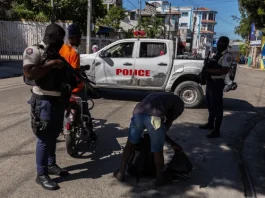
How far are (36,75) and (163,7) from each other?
236 ft

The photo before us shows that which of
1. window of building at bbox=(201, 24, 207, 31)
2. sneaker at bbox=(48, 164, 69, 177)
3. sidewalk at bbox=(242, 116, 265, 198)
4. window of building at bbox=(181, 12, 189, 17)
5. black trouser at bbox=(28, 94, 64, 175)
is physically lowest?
sidewalk at bbox=(242, 116, 265, 198)

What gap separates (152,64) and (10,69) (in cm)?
834

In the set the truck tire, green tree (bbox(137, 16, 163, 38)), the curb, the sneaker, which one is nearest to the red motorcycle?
the sneaker

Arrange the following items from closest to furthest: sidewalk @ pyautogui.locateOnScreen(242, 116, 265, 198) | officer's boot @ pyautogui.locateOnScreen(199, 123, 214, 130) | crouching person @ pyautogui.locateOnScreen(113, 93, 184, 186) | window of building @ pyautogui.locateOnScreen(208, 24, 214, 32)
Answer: crouching person @ pyautogui.locateOnScreen(113, 93, 184, 186), sidewalk @ pyautogui.locateOnScreen(242, 116, 265, 198), officer's boot @ pyautogui.locateOnScreen(199, 123, 214, 130), window of building @ pyautogui.locateOnScreen(208, 24, 214, 32)

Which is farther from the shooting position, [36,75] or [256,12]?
[256,12]

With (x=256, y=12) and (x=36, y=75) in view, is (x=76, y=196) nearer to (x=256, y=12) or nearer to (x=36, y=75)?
(x=36, y=75)

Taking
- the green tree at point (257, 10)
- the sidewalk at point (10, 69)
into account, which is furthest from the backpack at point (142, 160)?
the green tree at point (257, 10)

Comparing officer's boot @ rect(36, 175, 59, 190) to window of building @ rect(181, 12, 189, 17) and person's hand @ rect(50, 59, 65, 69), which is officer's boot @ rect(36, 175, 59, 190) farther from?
window of building @ rect(181, 12, 189, 17)

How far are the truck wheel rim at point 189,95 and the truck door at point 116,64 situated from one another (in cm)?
144

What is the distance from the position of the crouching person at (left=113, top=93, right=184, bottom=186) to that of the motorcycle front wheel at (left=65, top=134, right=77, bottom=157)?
0.95 metres

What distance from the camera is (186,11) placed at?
80312 millimetres

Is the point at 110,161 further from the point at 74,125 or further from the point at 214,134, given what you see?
the point at 214,134

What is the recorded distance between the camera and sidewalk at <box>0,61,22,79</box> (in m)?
12.1

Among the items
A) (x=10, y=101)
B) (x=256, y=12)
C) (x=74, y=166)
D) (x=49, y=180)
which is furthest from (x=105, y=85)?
(x=256, y=12)
